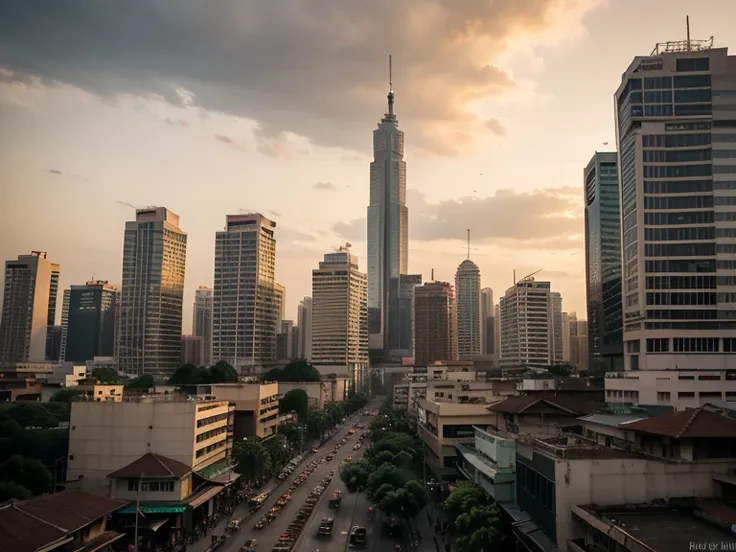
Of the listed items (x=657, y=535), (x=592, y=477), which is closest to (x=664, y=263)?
(x=592, y=477)

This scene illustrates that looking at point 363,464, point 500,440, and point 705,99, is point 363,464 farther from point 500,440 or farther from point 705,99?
point 705,99

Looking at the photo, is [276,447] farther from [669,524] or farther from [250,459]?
[669,524]

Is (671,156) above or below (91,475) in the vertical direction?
above

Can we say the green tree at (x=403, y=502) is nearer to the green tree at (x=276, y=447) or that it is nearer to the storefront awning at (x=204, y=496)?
the storefront awning at (x=204, y=496)

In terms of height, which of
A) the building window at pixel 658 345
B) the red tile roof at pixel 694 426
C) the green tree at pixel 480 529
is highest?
the building window at pixel 658 345

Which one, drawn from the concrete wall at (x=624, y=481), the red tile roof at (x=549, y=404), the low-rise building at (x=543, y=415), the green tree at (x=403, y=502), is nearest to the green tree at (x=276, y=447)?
the green tree at (x=403, y=502)

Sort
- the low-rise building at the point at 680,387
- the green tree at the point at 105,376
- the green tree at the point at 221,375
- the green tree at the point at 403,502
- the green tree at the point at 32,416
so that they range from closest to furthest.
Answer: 1. the green tree at the point at 403,502
2. the low-rise building at the point at 680,387
3. the green tree at the point at 32,416
4. the green tree at the point at 221,375
5. the green tree at the point at 105,376
